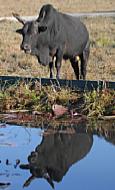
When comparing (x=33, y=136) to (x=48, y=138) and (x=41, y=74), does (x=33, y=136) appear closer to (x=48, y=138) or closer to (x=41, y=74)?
(x=48, y=138)

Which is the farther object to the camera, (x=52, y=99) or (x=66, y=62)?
(x=66, y=62)

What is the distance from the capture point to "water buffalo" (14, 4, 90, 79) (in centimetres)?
1595

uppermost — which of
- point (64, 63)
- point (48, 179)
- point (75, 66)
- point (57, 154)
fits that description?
point (64, 63)

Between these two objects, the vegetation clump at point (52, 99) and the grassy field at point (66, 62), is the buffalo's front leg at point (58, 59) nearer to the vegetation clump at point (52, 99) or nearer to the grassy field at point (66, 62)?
the grassy field at point (66, 62)

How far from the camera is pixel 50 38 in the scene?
53.7ft

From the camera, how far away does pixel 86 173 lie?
798 centimetres

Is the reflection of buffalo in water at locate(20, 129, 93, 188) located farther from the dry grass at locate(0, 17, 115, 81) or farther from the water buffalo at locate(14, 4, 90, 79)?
the dry grass at locate(0, 17, 115, 81)

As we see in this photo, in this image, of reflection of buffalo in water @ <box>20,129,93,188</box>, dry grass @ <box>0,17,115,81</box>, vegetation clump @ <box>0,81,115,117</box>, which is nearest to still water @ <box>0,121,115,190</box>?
reflection of buffalo in water @ <box>20,129,93,188</box>

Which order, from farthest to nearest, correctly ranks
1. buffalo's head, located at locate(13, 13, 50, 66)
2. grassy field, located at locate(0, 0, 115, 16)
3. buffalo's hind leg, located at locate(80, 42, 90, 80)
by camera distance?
grassy field, located at locate(0, 0, 115, 16)
buffalo's hind leg, located at locate(80, 42, 90, 80)
buffalo's head, located at locate(13, 13, 50, 66)

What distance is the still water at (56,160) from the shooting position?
762cm

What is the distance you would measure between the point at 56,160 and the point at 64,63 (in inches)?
473

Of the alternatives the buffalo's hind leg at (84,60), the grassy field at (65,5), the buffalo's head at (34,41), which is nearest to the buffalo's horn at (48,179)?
the buffalo's head at (34,41)

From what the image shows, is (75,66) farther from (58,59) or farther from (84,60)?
(58,59)

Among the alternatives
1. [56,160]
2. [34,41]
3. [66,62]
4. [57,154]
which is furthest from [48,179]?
[66,62]
